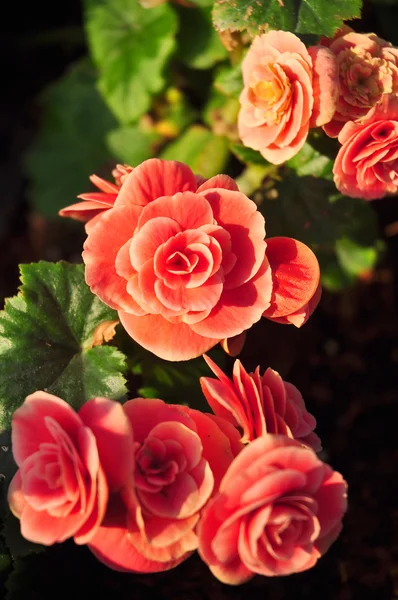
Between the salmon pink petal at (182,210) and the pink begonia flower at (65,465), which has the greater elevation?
the salmon pink petal at (182,210)

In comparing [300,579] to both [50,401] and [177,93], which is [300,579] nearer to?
[50,401]

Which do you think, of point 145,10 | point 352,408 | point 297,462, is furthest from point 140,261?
point 145,10

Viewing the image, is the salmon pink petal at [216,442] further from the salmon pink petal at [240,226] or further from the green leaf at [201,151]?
the green leaf at [201,151]

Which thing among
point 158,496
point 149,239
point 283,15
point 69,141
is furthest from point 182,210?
point 69,141

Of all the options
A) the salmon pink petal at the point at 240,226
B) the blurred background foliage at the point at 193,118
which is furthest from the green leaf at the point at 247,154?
the salmon pink petal at the point at 240,226

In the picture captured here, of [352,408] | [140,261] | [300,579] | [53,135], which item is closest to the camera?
[140,261]

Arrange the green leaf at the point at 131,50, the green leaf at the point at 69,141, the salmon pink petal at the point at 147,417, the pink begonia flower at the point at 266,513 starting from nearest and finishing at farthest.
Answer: the pink begonia flower at the point at 266,513 < the salmon pink petal at the point at 147,417 < the green leaf at the point at 131,50 < the green leaf at the point at 69,141

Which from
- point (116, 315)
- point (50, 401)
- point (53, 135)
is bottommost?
point (53, 135)
